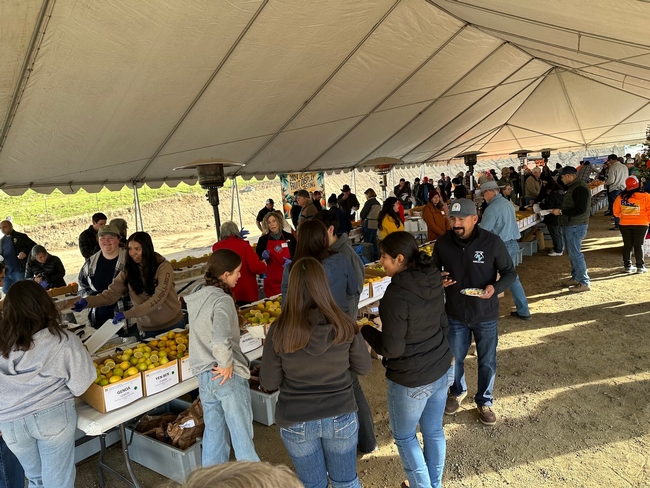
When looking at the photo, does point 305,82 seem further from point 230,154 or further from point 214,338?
point 214,338

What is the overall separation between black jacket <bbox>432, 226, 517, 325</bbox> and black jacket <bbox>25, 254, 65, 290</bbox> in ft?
16.1

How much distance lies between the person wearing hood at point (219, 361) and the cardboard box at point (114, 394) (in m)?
0.36

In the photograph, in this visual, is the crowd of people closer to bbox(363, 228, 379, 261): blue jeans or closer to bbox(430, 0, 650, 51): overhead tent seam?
bbox(430, 0, 650, 51): overhead tent seam

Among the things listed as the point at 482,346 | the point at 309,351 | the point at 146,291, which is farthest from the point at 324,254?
the point at 146,291

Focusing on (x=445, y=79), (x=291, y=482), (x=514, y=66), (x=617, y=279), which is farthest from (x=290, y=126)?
(x=291, y=482)

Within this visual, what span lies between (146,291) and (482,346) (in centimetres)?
242

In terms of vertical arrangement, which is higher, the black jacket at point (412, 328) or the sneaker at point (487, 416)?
the black jacket at point (412, 328)

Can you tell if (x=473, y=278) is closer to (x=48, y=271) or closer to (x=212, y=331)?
(x=212, y=331)

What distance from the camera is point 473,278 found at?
2887 mm

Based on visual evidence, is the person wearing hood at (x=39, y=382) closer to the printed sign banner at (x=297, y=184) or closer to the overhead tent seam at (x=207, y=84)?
the overhead tent seam at (x=207, y=84)

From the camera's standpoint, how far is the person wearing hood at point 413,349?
2.04 metres

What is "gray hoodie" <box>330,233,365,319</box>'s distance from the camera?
2900 millimetres

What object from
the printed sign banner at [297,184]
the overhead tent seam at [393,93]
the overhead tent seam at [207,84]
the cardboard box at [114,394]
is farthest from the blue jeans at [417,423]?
the printed sign banner at [297,184]

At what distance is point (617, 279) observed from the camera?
6.10 m
